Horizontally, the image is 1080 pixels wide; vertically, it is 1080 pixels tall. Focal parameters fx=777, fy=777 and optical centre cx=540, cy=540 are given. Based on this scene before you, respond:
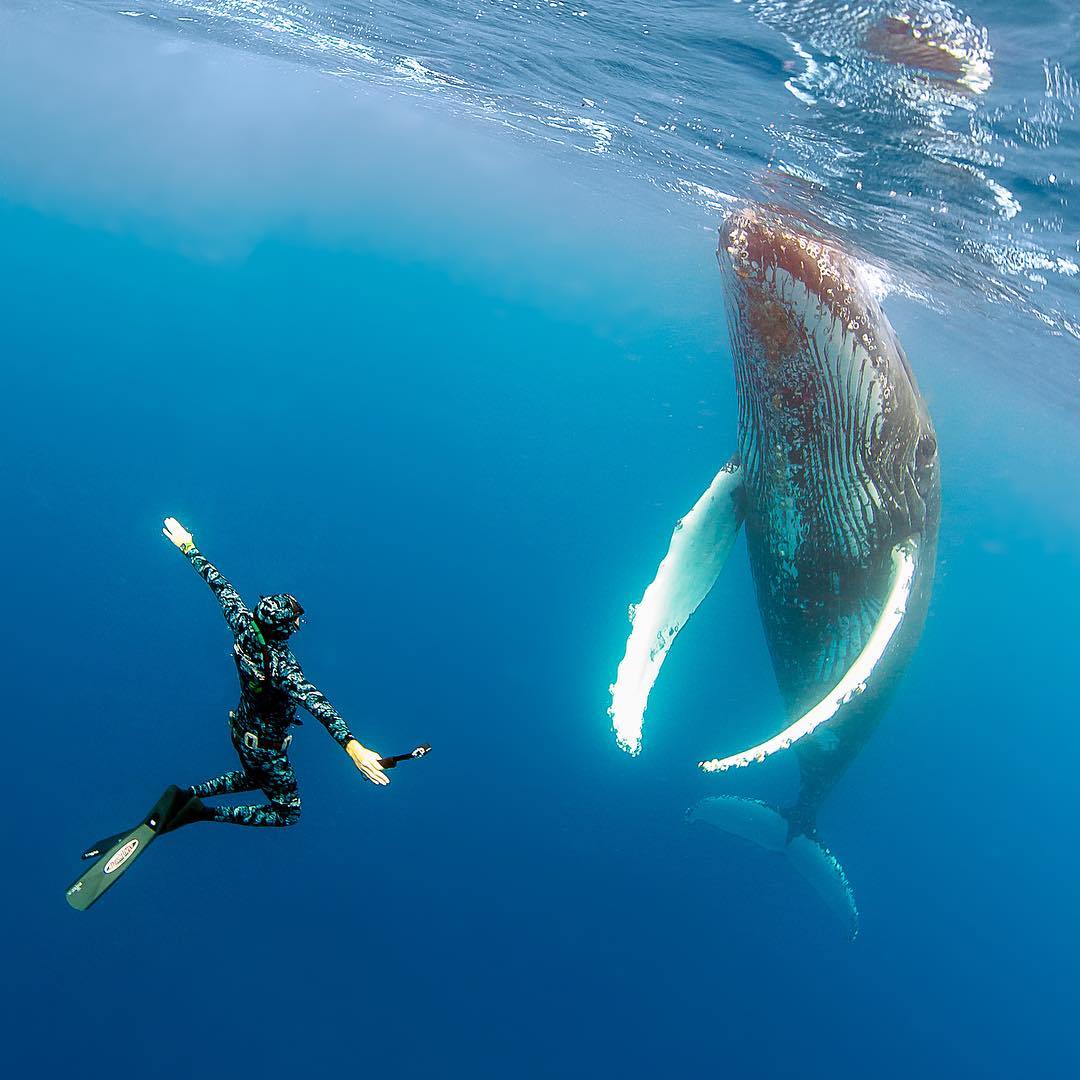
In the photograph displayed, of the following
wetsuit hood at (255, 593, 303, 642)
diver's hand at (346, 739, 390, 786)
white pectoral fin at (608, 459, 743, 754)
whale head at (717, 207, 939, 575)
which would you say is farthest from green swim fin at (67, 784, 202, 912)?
whale head at (717, 207, 939, 575)

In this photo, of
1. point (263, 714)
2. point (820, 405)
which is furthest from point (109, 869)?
point (820, 405)

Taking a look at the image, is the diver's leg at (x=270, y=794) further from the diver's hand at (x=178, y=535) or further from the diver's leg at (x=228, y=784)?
the diver's hand at (x=178, y=535)

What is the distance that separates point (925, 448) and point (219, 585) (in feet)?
18.7

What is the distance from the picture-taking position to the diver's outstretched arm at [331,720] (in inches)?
147

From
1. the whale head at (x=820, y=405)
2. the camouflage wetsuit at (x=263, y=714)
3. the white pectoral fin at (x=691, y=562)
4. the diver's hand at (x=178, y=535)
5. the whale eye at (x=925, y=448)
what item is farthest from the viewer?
the white pectoral fin at (x=691, y=562)

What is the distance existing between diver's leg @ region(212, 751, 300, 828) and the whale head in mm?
4420

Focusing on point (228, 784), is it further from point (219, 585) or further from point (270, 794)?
point (219, 585)

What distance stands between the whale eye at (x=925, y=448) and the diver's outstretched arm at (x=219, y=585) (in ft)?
17.9

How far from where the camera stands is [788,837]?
389 inches

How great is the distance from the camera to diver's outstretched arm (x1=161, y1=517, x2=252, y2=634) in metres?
4.66

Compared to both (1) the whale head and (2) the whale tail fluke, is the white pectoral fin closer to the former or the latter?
(1) the whale head

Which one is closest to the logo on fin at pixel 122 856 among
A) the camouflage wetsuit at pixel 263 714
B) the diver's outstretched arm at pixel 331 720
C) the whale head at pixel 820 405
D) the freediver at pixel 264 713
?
the freediver at pixel 264 713

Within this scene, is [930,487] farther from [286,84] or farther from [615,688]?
[286,84]

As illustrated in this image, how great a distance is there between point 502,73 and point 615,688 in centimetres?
Result: 1309
